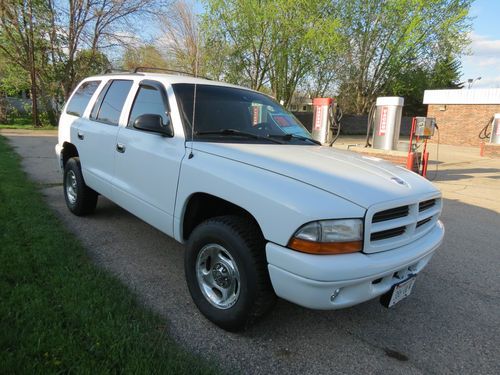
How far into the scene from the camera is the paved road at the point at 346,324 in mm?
2475

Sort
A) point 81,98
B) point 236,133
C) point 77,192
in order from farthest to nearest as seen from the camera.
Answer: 1. point 81,98
2. point 77,192
3. point 236,133

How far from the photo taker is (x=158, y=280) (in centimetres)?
341

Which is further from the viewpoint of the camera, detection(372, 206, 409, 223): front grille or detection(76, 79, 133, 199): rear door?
detection(76, 79, 133, 199): rear door

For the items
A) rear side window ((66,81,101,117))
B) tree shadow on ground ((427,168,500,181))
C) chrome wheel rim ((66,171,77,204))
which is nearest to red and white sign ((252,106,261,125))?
rear side window ((66,81,101,117))

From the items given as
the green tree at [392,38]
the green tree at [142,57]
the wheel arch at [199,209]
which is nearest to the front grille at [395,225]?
the wheel arch at [199,209]

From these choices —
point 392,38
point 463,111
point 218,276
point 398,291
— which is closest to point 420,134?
point 398,291

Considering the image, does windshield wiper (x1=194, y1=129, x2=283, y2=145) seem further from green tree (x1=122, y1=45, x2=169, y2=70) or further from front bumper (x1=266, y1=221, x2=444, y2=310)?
green tree (x1=122, y1=45, x2=169, y2=70)

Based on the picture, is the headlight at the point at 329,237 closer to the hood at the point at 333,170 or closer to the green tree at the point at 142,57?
the hood at the point at 333,170

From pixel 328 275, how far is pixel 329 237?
0.22 metres

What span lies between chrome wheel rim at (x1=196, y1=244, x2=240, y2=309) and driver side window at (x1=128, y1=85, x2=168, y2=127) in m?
1.31

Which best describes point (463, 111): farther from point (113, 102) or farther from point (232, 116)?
point (113, 102)

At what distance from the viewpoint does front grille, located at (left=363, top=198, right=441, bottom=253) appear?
227cm

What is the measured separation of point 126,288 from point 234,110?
1882mm

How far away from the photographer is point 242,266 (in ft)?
7.92
